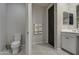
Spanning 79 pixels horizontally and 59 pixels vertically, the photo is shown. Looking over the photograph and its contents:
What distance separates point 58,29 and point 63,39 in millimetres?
482

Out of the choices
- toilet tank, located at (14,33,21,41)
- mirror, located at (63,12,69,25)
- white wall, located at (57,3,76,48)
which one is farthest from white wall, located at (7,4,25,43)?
mirror, located at (63,12,69,25)

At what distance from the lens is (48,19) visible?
19.6ft

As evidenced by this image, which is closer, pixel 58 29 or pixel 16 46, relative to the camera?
pixel 16 46

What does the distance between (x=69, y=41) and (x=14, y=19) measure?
8.82 ft

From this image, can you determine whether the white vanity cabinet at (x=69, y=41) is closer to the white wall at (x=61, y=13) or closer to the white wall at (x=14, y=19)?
the white wall at (x=61, y=13)

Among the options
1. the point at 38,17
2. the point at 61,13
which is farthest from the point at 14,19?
the point at 61,13

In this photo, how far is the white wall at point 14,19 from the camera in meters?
4.77

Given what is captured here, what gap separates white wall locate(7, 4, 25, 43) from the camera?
4770 mm

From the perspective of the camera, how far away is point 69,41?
146 inches

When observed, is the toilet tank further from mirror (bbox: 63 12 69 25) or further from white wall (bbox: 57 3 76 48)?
mirror (bbox: 63 12 69 25)

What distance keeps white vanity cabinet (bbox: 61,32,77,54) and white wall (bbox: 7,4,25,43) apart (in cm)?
200

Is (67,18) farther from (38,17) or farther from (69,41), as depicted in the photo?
(38,17)

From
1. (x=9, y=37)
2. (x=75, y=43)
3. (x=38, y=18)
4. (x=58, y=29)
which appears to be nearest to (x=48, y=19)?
(x=38, y=18)

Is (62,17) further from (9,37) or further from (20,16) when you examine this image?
(9,37)
